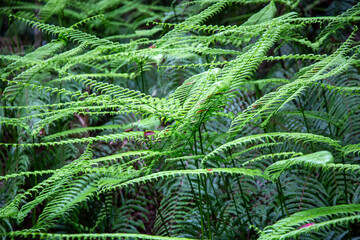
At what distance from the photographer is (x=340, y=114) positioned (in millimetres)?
1981

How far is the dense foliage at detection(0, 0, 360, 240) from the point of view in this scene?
39.1 inches

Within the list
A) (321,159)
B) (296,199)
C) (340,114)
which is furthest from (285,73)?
(321,159)

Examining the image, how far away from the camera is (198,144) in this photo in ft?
6.40

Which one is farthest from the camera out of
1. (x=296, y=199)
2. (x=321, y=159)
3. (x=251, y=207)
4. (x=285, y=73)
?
(x=285, y=73)

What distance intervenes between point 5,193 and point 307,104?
219 cm

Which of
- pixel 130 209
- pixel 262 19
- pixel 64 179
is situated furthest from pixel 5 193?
pixel 262 19

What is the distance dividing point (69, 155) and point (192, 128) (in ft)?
4.16

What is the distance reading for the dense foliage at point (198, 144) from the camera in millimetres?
994

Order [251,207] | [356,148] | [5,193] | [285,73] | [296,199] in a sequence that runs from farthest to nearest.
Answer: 1. [285,73]
2. [5,193]
3. [251,207]
4. [296,199]
5. [356,148]

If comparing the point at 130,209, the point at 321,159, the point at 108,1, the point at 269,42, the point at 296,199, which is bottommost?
the point at 130,209

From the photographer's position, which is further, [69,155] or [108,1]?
[108,1]

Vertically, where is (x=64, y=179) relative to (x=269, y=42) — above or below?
below

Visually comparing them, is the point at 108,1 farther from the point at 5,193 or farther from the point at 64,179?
the point at 64,179

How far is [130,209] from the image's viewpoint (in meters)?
1.93
